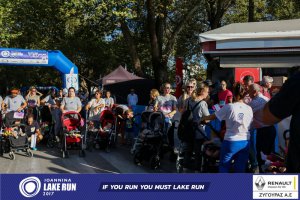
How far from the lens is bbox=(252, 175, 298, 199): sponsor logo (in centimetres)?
243

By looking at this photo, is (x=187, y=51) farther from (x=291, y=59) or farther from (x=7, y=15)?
(x=291, y=59)

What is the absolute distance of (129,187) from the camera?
2.40 meters

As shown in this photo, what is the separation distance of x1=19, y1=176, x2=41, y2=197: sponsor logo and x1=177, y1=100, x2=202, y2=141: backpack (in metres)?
4.67

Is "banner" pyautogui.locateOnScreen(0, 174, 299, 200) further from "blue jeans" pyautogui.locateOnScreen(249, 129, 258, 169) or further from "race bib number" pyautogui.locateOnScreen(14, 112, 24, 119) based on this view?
"race bib number" pyautogui.locateOnScreen(14, 112, 24, 119)

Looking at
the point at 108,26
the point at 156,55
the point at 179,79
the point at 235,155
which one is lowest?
the point at 235,155

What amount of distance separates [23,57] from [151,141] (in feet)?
31.8

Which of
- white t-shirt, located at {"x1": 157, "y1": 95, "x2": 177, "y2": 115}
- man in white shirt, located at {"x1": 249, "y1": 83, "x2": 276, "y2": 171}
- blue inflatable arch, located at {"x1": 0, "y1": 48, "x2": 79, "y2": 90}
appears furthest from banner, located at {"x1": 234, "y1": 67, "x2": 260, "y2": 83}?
blue inflatable arch, located at {"x1": 0, "y1": 48, "x2": 79, "y2": 90}

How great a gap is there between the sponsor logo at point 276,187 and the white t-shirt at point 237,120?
3.07 metres

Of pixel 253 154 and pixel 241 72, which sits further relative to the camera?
pixel 241 72

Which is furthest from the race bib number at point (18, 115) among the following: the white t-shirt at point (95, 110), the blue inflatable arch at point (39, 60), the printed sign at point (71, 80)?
the printed sign at point (71, 80)

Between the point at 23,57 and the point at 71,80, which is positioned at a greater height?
the point at 23,57

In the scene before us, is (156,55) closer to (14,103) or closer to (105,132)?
(105,132)

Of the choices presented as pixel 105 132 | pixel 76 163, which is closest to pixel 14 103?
pixel 105 132

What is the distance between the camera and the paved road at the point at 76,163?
8.19 m
